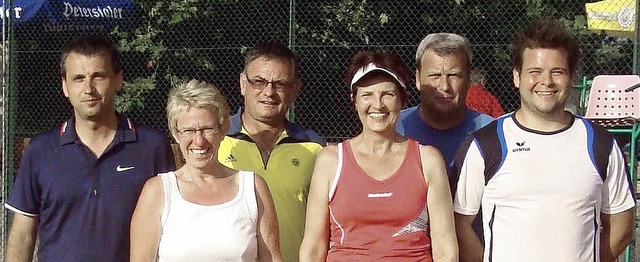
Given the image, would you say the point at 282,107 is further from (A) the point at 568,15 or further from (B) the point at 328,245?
(A) the point at 568,15

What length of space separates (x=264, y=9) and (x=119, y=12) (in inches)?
73.6

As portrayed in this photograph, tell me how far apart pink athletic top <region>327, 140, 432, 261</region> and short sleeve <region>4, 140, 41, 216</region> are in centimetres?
115

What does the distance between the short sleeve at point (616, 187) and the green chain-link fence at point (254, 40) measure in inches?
295

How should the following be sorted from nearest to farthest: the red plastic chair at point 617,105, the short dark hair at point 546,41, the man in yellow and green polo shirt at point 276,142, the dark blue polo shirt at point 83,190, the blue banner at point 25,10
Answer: the short dark hair at point 546,41 < the dark blue polo shirt at point 83,190 < the man in yellow and green polo shirt at point 276,142 < the red plastic chair at point 617,105 < the blue banner at point 25,10

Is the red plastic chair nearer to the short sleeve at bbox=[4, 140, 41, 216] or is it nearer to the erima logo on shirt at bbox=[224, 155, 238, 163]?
the erima logo on shirt at bbox=[224, 155, 238, 163]

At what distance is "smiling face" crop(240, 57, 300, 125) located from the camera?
151 inches

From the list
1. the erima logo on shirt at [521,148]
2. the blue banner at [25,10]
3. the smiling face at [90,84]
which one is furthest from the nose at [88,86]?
the blue banner at [25,10]

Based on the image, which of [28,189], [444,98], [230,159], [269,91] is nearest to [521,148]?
[444,98]

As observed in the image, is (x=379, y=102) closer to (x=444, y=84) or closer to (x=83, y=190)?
(x=444, y=84)

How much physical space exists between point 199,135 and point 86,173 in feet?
1.84

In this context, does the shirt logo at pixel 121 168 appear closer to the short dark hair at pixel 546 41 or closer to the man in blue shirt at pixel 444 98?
the man in blue shirt at pixel 444 98

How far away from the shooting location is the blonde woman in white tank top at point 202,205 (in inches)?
123

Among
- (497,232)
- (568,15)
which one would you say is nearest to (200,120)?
(497,232)

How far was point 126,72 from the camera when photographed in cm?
1234
